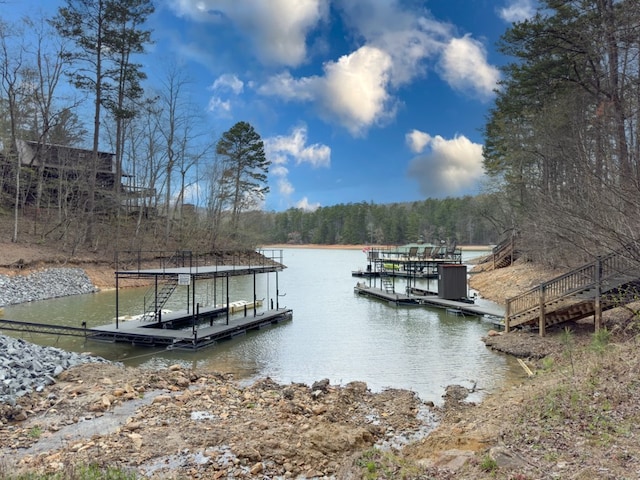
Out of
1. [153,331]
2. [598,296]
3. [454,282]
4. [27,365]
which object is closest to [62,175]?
[153,331]

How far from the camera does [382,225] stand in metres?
113

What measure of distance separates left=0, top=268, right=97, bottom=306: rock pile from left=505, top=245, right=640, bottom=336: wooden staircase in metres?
25.4

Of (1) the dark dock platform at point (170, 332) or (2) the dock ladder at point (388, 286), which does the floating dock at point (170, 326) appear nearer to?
(1) the dark dock platform at point (170, 332)

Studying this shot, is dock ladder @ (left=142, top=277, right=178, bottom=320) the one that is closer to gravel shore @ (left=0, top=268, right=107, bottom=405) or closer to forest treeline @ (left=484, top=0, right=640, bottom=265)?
gravel shore @ (left=0, top=268, right=107, bottom=405)

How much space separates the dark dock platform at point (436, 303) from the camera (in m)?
20.8

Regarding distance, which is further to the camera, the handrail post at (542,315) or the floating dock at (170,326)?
the floating dock at (170,326)

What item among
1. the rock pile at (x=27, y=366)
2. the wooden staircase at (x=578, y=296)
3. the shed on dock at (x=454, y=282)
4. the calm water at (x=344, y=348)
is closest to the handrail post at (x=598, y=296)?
the wooden staircase at (x=578, y=296)

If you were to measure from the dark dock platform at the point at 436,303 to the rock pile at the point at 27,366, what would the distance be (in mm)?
16774

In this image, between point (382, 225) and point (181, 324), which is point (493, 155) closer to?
point (181, 324)

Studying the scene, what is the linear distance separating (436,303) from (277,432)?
1968 cm

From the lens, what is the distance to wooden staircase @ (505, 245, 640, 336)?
13031mm

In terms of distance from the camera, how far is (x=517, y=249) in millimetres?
33719

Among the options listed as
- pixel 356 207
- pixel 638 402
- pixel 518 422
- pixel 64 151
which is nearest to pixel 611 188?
Answer: pixel 638 402

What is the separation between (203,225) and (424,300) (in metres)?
33.3
